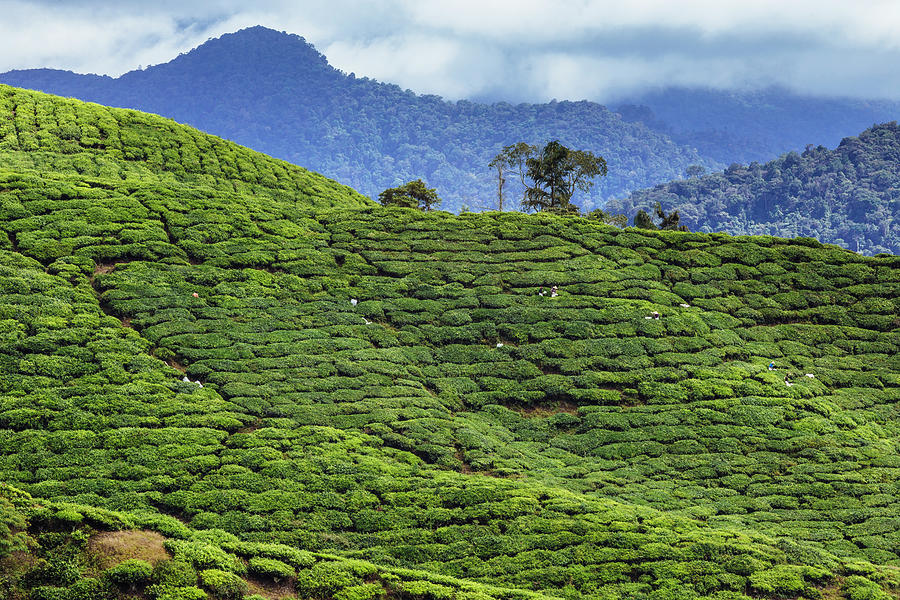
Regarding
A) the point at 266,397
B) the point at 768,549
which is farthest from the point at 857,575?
the point at 266,397

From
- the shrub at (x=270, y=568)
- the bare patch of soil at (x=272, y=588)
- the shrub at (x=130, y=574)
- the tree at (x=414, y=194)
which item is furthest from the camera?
the tree at (x=414, y=194)

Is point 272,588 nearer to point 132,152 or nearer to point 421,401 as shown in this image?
point 421,401

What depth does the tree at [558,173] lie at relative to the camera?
244 feet

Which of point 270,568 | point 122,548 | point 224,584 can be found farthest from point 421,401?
point 122,548

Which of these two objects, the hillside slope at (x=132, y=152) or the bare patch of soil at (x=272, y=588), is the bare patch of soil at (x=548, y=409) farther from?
the hillside slope at (x=132, y=152)

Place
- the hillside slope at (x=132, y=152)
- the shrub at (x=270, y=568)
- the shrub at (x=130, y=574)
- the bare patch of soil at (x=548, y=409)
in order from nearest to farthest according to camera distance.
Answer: the shrub at (x=130, y=574) → the shrub at (x=270, y=568) → the bare patch of soil at (x=548, y=409) → the hillside slope at (x=132, y=152)

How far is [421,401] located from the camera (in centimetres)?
3516

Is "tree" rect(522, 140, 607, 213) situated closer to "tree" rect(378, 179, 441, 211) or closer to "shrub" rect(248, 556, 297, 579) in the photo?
"tree" rect(378, 179, 441, 211)

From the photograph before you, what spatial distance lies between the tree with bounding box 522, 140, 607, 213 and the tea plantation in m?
19.6

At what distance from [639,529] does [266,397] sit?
1635 cm

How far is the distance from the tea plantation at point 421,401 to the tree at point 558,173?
1960 cm

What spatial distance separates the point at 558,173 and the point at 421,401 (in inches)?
1782

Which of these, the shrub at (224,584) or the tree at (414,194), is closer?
the shrub at (224,584)

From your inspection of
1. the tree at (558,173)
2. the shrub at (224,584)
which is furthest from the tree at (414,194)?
the shrub at (224,584)
